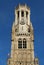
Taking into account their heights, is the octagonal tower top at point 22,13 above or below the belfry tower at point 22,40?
above

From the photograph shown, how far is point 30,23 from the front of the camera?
115875 mm

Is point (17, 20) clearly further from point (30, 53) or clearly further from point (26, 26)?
point (30, 53)

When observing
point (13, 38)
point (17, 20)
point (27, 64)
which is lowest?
point (27, 64)

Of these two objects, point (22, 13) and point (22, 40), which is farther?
point (22, 13)

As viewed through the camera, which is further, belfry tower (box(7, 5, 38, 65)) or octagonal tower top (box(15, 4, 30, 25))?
octagonal tower top (box(15, 4, 30, 25))

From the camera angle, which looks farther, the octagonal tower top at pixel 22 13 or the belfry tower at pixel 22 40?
the octagonal tower top at pixel 22 13

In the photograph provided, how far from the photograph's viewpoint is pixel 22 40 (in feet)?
364

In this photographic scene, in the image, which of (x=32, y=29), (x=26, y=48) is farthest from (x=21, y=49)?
(x=32, y=29)

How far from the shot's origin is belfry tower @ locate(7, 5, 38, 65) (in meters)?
108

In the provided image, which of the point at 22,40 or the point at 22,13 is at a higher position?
the point at 22,13

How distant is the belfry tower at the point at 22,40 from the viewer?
10762 cm

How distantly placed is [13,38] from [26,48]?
5858 millimetres

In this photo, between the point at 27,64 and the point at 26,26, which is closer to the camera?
the point at 27,64

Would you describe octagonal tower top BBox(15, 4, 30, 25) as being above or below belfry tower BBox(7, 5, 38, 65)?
above
